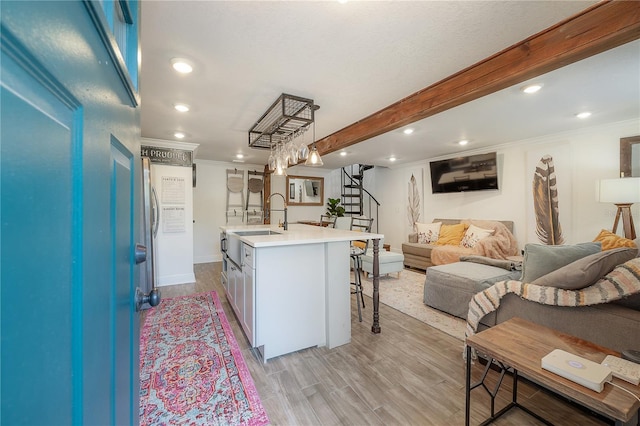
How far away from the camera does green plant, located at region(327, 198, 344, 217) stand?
6845 millimetres

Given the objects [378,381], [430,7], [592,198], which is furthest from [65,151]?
[592,198]

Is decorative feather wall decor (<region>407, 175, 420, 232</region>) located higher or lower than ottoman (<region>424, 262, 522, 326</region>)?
higher

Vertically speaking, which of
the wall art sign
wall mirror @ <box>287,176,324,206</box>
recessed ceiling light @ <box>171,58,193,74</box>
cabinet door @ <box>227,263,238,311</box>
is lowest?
cabinet door @ <box>227,263,238,311</box>

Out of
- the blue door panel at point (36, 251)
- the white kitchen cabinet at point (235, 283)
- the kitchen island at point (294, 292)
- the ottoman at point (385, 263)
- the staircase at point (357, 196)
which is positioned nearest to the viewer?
the blue door panel at point (36, 251)

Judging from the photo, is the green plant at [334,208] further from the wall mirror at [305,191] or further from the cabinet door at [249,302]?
the cabinet door at [249,302]

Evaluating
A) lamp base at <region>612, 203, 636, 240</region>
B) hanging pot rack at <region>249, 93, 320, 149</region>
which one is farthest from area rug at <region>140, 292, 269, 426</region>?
lamp base at <region>612, 203, 636, 240</region>

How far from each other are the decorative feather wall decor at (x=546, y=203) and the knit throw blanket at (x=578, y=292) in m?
3.06

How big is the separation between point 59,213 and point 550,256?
2.43 meters

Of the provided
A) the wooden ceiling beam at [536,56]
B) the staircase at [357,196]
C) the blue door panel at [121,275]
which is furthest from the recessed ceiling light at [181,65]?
the staircase at [357,196]

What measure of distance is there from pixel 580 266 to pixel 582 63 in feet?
5.26

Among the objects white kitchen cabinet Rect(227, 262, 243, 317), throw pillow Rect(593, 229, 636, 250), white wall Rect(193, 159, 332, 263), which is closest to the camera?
white kitchen cabinet Rect(227, 262, 243, 317)

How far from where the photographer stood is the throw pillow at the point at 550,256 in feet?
5.75

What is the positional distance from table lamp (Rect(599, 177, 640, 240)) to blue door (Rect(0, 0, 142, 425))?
14.7ft

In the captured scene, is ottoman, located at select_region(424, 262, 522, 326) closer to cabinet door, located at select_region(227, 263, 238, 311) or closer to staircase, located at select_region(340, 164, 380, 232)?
cabinet door, located at select_region(227, 263, 238, 311)
